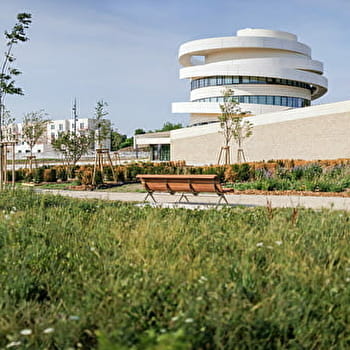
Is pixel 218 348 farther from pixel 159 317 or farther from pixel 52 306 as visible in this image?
pixel 52 306

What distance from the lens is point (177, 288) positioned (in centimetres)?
364

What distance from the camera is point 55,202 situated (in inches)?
368

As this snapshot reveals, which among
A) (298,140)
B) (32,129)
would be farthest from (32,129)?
(298,140)

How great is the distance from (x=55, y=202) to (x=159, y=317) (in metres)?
6.39

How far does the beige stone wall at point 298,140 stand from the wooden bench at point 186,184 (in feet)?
64.2

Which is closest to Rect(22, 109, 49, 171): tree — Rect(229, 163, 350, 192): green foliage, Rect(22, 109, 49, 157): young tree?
Rect(22, 109, 49, 157): young tree

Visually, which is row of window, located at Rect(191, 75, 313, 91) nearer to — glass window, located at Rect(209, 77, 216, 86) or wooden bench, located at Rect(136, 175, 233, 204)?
glass window, located at Rect(209, 77, 216, 86)

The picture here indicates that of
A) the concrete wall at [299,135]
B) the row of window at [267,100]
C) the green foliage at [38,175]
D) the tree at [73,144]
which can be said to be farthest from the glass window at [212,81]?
the green foliage at [38,175]

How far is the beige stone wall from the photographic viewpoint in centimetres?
2903

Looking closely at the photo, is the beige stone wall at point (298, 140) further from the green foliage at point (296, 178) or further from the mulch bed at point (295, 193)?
the mulch bed at point (295, 193)

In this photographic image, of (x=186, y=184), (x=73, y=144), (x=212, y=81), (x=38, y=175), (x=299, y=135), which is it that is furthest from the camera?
(x=212, y=81)

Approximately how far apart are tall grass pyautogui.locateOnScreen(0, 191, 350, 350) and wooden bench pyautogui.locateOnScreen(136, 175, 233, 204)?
5.52 metres

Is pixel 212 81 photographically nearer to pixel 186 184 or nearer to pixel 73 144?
pixel 73 144

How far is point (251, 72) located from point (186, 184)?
1694 inches
